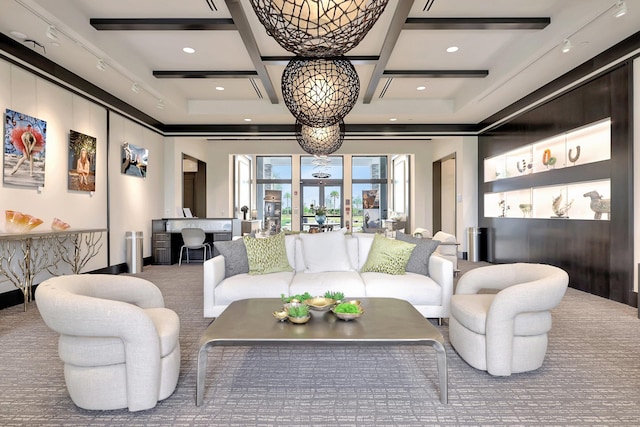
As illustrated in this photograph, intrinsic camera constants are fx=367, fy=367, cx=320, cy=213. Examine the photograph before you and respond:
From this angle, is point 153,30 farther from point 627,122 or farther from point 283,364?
point 627,122

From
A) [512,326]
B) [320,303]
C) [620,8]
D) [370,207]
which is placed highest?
Result: [620,8]

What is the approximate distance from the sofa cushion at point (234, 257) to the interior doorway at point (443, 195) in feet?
26.6

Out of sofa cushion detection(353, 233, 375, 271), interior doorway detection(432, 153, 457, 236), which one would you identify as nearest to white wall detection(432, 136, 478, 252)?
interior doorway detection(432, 153, 457, 236)

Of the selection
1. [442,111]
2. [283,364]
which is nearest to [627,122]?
[442,111]

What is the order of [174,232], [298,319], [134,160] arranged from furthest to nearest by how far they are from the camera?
[174,232], [134,160], [298,319]

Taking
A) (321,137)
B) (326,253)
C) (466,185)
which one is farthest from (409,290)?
(466,185)

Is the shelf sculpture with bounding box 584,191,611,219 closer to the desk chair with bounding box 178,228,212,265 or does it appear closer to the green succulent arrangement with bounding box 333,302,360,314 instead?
the green succulent arrangement with bounding box 333,302,360,314

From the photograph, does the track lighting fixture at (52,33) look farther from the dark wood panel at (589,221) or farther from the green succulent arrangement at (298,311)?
the dark wood panel at (589,221)

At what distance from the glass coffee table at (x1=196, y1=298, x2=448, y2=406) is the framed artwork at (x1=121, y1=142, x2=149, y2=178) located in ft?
18.4

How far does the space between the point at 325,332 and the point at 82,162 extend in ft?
17.8

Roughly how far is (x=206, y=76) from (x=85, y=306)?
5293 millimetres

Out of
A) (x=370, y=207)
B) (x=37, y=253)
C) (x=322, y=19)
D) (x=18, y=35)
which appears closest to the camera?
(x=322, y=19)

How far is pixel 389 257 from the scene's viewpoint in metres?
4.09

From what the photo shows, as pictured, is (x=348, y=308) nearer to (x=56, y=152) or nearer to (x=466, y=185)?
(x=56, y=152)
